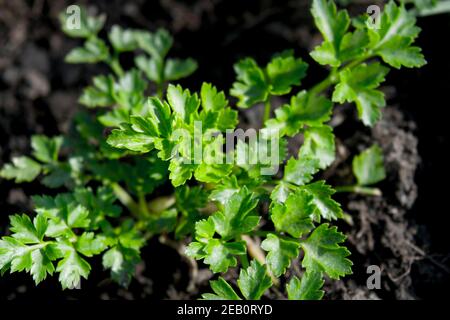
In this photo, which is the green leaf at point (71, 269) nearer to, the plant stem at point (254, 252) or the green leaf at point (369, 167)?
the plant stem at point (254, 252)

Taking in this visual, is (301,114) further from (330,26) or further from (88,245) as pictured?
(88,245)

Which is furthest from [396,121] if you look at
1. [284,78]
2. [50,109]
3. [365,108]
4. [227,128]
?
[50,109]

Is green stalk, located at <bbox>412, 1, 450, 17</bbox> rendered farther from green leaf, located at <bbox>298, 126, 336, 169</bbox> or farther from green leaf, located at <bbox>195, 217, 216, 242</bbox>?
green leaf, located at <bbox>195, 217, 216, 242</bbox>

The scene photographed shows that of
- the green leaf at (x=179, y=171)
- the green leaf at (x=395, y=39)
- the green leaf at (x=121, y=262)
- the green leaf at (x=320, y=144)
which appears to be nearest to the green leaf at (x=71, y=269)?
the green leaf at (x=121, y=262)

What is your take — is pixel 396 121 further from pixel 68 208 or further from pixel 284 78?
pixel 68 208

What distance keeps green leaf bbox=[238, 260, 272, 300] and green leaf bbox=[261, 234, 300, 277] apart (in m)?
0.05

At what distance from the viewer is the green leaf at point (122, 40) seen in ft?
9.54

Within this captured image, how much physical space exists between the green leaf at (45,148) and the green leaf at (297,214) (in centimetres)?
118

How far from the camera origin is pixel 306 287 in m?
1.98

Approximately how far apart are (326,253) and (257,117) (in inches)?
41.2

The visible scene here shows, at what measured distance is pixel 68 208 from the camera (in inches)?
86.7

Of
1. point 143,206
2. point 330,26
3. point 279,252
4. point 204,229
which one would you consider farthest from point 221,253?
point 330,26

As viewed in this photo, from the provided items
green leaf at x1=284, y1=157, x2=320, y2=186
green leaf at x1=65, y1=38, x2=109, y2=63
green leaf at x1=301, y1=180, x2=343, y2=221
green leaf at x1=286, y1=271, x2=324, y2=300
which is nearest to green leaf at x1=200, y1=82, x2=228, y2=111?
green leaf at x1=284, y1=157, x2=320, y2=186

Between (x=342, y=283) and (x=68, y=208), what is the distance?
1213 mm
